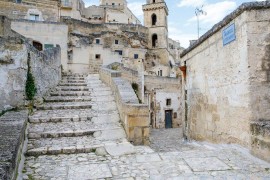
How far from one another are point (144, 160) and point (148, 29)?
132ft

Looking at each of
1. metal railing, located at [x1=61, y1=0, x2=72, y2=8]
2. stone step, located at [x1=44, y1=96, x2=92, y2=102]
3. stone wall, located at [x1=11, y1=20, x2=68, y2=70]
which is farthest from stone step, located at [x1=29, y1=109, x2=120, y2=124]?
metal railing, located at [x1=61, y1=0, x2=72, y2=8]

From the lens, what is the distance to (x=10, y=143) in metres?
3.39

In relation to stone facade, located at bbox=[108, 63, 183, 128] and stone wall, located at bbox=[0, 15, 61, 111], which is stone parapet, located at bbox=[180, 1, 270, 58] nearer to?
stone wall, located at bbox=[0, 15, 61, 111]

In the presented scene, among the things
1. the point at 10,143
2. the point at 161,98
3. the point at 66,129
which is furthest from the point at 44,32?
the point at 10,143

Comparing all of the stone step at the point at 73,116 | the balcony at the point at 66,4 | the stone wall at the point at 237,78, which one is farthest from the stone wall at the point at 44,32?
the balcony at the point at 66,4

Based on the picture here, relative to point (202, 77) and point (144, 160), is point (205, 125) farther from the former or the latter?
point (144, 160)

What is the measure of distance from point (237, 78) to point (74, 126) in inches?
156

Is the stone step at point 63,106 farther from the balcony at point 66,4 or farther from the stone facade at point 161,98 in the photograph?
the balcony at point 66,4

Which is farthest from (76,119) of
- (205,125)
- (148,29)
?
(148,29)

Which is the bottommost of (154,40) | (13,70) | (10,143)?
(10,143)

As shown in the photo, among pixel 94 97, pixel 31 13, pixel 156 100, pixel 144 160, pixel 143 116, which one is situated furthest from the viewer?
pixel 31 13

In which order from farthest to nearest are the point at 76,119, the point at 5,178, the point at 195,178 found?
the point at 76,119 → the point at 195,178 → the point at 5,178

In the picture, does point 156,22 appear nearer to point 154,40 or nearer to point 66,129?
point 154,40

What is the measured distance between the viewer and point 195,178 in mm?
3398
